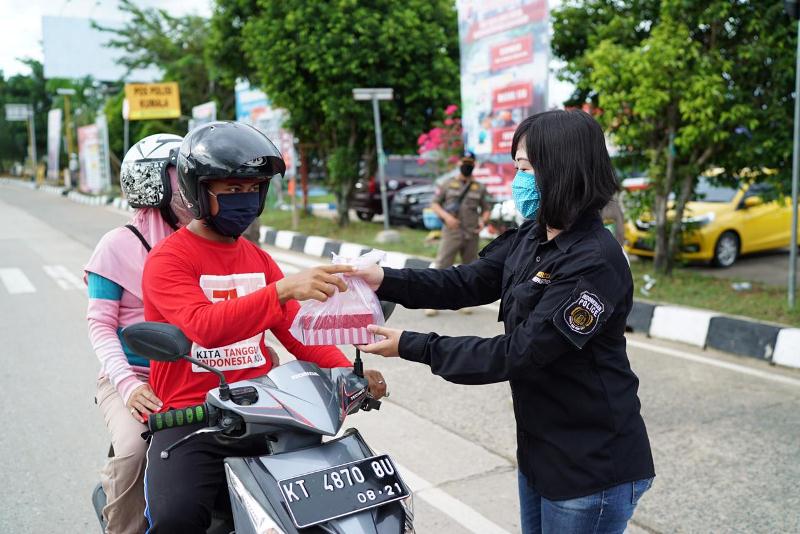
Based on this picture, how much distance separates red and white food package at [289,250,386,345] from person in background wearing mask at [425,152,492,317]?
6055 mm

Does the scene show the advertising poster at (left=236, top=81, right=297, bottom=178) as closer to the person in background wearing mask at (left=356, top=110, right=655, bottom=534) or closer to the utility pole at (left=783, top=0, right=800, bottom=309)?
the utility pole at (left=783, top=0, right=800, bottom=309)

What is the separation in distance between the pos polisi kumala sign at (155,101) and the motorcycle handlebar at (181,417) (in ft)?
74.9

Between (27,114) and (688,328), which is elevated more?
(27,114)

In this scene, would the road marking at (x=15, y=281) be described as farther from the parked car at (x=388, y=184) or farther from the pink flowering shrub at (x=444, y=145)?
the parked car at (x=388, y=184)

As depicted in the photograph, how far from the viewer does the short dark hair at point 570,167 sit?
72.3 inches

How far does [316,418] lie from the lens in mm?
1877

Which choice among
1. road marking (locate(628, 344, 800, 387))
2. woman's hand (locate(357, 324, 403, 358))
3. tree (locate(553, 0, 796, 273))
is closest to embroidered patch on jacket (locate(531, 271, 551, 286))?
woman's hand (locate(357, 324, 403, 358))

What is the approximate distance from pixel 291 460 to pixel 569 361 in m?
0.71

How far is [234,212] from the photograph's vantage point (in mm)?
2203

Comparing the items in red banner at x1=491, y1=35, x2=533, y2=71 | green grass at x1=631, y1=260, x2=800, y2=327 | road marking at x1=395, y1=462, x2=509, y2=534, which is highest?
red banner at x1=491, y1=35, x2=533, y2=71

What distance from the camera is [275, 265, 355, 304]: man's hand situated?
198 cm

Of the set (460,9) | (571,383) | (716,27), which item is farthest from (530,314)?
(460,9)

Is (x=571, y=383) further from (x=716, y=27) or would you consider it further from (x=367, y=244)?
(x=367, y=244)

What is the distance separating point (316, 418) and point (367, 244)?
11.6m
